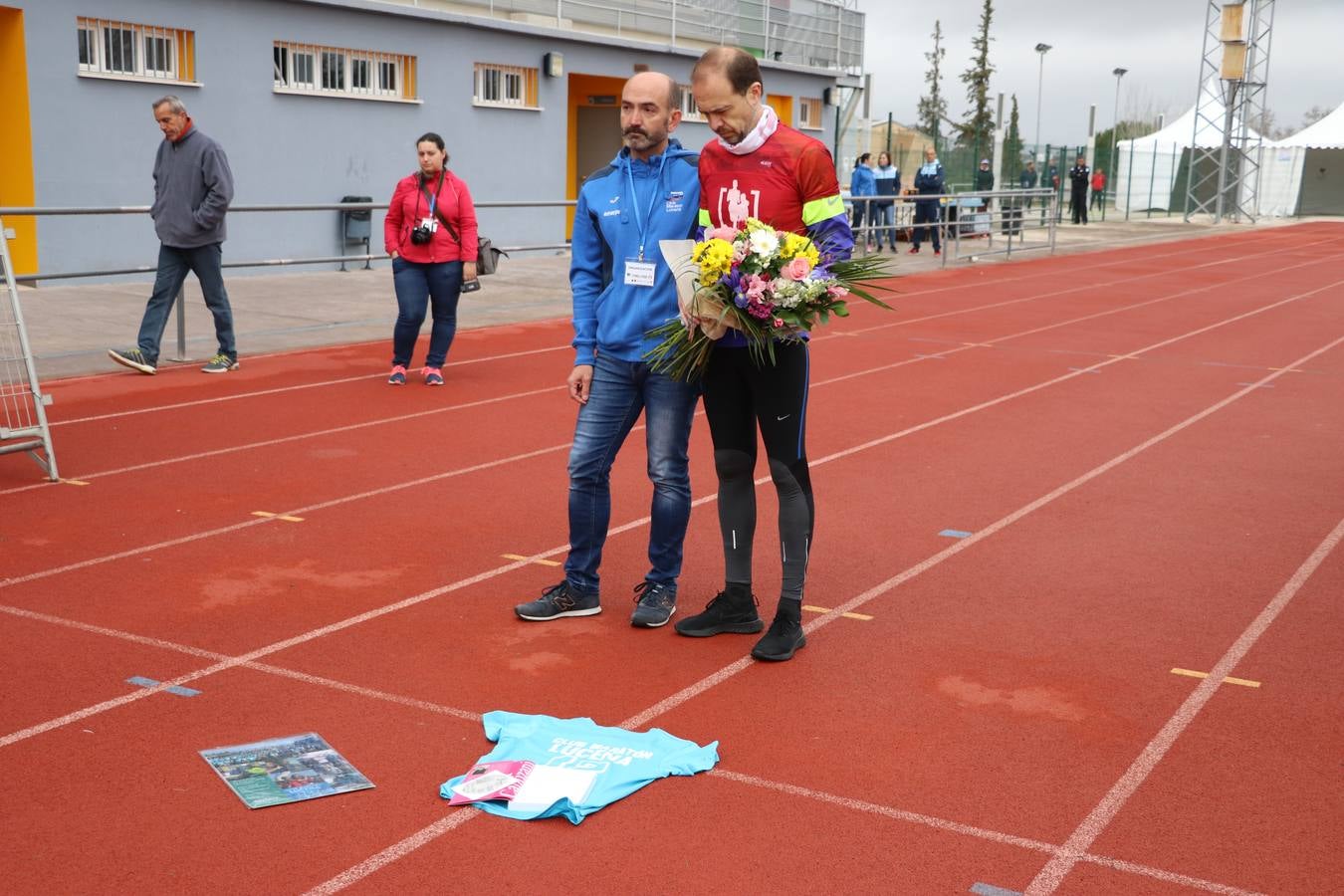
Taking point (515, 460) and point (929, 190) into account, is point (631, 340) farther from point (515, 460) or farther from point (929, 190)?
point (929, 190)

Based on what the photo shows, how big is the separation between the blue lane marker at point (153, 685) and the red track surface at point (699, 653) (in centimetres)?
4

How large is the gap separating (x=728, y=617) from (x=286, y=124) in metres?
16.4

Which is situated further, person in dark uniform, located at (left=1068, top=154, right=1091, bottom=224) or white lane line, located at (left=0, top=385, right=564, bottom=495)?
person in dark uniform, located at (left=1068, top=154, right=1091, bottom=224)

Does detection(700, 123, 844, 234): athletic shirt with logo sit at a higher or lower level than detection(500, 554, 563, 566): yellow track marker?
higher

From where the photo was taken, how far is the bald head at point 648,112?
510 cm

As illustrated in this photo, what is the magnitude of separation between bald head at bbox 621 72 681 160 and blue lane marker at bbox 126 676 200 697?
91.8 inches

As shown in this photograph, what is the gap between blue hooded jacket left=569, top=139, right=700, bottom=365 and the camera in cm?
523

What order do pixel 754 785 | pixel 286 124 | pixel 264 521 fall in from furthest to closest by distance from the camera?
pixel 286 124 < pixel 264 521 < pixel 754 785

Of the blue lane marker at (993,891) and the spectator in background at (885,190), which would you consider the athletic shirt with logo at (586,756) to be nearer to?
the blue lane marker at (993,891)

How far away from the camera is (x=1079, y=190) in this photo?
39000mm

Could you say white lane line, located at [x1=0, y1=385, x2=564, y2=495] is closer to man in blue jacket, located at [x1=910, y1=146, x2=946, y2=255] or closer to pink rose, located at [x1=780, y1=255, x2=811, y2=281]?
pink rose, located at [x1=780, y1=255, x2=811, y2=281]

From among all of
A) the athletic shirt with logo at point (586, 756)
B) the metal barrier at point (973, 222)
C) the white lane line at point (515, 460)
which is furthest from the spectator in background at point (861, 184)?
the athletic shirt with logo at point (586, 756)

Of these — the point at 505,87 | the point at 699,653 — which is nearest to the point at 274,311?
the point at 505,87

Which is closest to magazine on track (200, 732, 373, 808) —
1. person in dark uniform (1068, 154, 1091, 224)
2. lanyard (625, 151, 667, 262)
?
lanyard (625, 151, 667, 262)
